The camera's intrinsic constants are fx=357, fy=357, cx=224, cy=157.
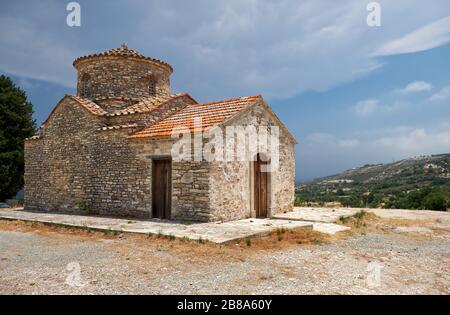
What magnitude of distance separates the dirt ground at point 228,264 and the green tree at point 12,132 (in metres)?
13.2

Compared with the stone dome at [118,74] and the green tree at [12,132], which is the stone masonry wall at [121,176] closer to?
the stone dome at [118,74]

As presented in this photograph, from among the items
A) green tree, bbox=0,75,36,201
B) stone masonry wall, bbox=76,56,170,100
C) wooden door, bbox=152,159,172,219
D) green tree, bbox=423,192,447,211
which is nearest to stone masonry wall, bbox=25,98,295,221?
wooden door, bbox=152,159,172,219

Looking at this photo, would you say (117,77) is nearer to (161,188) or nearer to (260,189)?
(161,188)

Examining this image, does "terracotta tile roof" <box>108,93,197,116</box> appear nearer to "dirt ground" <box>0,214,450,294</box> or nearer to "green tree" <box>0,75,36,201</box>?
"dirt ground" <box>0,214,450,294</box>

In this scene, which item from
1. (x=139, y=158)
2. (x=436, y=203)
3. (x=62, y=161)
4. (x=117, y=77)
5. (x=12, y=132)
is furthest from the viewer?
(x=12, y=132)

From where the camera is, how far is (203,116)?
12.1 metres

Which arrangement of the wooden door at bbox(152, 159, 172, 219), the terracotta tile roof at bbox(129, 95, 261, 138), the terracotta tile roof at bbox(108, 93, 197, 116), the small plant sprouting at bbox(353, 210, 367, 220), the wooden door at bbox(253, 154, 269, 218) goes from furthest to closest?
the terracotta tile roof at bbox(108, 93, 197, 116) < the wooden door at bbox(253, 154, 269, 218) < the small plant sprouting at bbox(353, 210, 367, 220) < the wooden door at bbox(152, 159, 172, 219) < the terracotta tile roof at bbox(129, 95, 261, 138)

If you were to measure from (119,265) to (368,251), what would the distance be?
4915mm

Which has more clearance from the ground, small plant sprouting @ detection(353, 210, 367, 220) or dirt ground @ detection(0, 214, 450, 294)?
small plant sprouting @ detection(353, 210, 367, 220)

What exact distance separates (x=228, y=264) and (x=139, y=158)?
6.82 meters

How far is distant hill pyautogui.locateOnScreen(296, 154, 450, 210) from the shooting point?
2088 centimetres

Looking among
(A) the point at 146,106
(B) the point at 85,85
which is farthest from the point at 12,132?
(A) the point at 146,106

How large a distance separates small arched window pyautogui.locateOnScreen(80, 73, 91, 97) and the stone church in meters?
0.05

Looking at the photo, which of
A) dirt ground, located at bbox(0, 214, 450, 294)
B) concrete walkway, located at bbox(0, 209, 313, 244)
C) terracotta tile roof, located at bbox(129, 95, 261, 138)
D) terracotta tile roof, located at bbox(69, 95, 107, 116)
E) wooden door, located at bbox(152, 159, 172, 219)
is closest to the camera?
dirt ground, located at bbox(0, 214, 450, 294)
